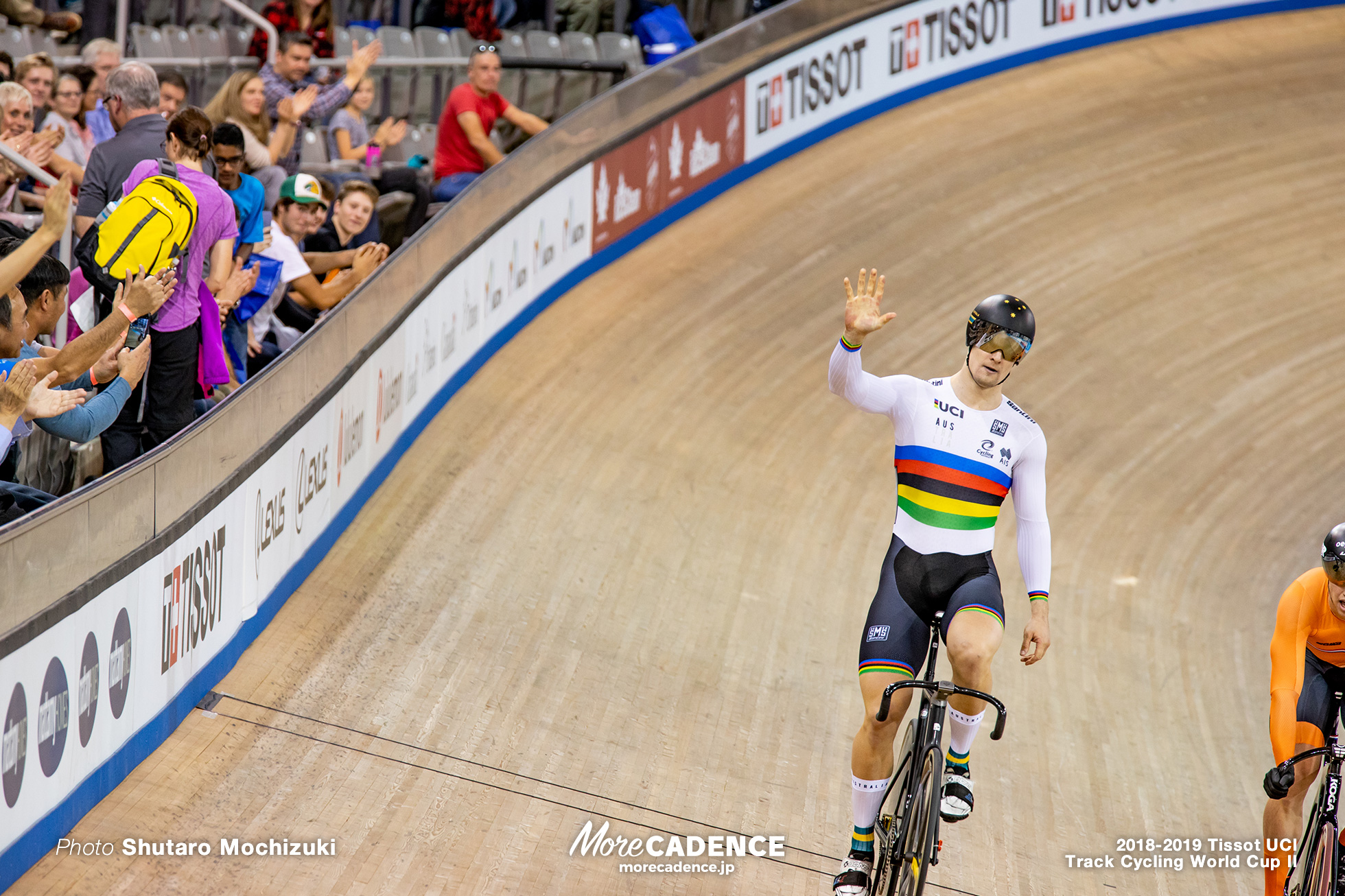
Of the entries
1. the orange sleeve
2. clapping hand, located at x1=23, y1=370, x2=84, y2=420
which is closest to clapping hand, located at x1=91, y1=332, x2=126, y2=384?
clapping hand, located at x1=23, y1=370, x2=84, y2=420

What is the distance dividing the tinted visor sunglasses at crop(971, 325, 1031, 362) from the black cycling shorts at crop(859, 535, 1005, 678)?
0.56 metres

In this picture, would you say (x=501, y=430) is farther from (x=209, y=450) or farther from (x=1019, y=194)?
(x=1019, y=194)

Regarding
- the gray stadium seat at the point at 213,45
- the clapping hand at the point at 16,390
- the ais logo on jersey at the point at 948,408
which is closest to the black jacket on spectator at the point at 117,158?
the clapping hand at the point at 16,390

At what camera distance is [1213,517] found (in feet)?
23.8

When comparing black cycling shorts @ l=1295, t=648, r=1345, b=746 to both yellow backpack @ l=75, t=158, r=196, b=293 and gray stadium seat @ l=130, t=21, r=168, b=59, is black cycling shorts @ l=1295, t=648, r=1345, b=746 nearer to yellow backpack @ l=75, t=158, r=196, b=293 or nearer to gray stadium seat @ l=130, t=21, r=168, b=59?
yellow backpack @ l=75, t=158, r=196, b=293

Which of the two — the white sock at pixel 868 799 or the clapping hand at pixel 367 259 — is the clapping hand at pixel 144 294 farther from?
the white sock at pixel 868 799

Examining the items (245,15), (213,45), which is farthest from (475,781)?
(213,45)

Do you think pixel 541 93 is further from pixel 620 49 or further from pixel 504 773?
pixel 504 773

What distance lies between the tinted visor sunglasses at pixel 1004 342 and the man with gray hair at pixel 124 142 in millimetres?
3166

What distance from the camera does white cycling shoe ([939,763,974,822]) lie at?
3678mm

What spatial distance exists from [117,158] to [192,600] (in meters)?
1.87

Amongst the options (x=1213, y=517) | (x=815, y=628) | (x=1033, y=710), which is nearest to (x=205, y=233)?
(x=815, y=628)

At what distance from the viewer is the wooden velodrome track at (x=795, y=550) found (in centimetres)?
435

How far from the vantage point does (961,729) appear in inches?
150
